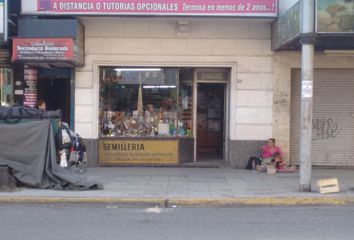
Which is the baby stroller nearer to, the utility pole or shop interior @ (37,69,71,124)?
shop interior @ (37,69,71,124)

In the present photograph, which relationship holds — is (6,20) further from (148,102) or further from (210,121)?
(210,121)

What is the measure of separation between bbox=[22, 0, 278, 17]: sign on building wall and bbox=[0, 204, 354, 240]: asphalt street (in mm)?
5367

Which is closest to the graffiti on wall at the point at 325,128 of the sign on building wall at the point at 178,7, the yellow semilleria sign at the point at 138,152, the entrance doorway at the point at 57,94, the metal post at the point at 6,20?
the sign on building wall at the point at 178,7

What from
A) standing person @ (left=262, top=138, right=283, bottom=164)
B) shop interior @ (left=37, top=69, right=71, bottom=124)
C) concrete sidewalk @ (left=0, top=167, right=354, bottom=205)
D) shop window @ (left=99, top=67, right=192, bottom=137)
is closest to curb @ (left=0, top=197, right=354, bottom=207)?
concrete sidewalk @ (left=0, top=167, right=354, bottom=205)

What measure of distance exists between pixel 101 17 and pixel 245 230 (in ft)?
25.6

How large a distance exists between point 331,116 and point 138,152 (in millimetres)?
5210

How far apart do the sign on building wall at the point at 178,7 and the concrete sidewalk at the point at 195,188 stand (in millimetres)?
3883

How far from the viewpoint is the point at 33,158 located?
1190 centimetres

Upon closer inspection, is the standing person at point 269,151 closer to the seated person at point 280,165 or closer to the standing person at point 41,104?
the seated person at point 280,165

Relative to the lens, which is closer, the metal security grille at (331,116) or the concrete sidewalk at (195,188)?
the concrete sidewalk at (195,188)

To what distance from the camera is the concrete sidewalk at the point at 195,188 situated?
11.0m

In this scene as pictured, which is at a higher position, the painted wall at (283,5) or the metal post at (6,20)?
the painted wall at (283,5)

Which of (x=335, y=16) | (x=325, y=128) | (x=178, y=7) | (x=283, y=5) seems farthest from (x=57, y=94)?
(x=335, y=16)

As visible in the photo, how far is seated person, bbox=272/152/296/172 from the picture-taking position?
586 inches
